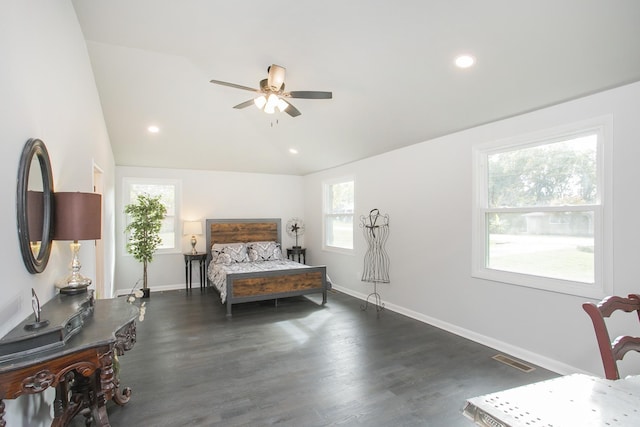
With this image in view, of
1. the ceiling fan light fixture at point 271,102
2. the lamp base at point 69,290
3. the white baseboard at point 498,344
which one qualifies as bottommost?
the white baseboard at point 498,344

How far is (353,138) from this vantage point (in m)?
5.00

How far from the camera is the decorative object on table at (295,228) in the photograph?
25.0 ft

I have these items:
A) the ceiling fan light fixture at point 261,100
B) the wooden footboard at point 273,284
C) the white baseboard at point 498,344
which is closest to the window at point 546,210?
the white baseboard at point 498,344

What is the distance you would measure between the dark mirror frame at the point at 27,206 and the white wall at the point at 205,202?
446cm

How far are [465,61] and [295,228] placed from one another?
5323mm

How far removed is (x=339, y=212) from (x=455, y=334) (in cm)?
321

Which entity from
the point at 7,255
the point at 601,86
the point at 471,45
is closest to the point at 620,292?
the point at 601,86

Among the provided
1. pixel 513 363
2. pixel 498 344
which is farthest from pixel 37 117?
pixel 498 344

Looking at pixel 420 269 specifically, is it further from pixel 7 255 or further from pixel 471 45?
pixel 7 255

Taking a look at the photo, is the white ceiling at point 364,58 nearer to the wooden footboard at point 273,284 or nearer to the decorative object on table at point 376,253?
the decorative object on table at point 376,253

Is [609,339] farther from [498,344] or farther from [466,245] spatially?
[466,245]

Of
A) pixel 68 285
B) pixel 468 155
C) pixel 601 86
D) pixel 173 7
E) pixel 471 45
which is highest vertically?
pixel 173 7

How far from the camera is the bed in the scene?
4.97 m

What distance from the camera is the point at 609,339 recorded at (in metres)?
1.23
